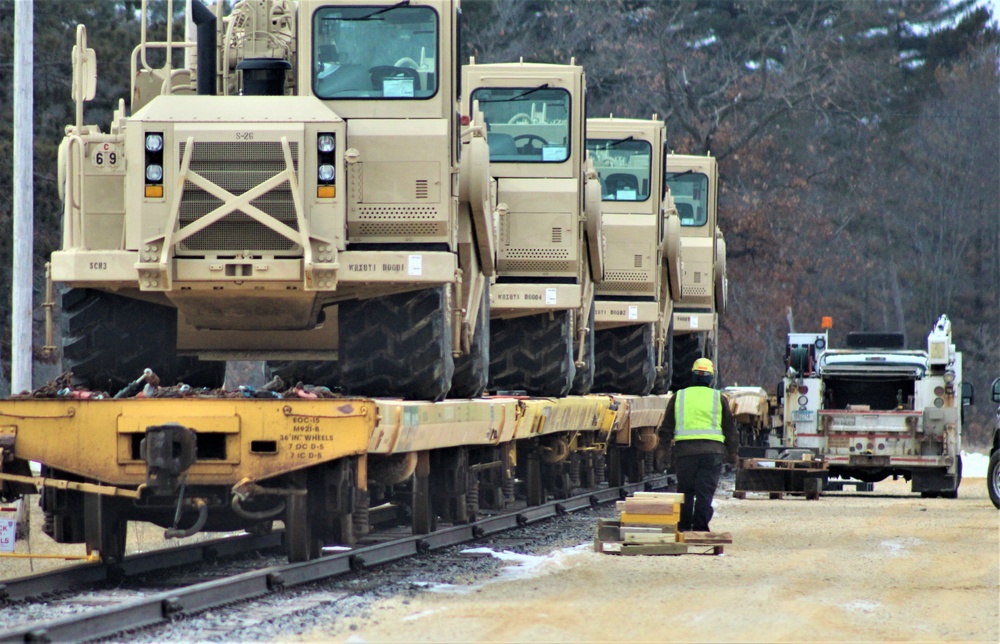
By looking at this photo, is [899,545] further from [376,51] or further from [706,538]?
[376,51]

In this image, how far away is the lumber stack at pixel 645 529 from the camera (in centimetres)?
1438

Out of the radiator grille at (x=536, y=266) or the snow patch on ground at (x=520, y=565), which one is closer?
the snow patch on ground at (x=520, y=565)

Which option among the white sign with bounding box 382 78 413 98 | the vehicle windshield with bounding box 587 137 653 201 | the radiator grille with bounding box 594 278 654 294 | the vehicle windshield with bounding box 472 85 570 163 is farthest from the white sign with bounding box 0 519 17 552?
the vehicle windshield with bounding box 587 137 653 201

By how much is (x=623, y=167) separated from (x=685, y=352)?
6212mm

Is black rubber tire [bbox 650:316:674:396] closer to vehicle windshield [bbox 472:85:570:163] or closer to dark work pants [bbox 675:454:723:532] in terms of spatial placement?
vehicle windshield [bbox 472:85:570:163]

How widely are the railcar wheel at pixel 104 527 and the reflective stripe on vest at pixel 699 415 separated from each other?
5106 mm

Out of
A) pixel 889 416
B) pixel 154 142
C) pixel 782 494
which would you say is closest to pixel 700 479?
pixel 154 142

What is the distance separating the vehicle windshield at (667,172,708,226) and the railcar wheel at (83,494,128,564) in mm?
17715

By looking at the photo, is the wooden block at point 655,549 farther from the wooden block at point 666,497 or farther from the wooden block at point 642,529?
the wooden block at point 666,497

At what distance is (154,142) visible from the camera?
39.0ft

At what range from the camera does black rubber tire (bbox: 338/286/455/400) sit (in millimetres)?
12953

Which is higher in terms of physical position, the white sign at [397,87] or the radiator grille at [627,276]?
the white sign at [397,87]

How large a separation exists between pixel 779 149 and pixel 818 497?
3476 cm

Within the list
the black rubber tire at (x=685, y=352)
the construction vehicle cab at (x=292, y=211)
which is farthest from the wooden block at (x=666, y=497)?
A: the black rubber tire at (x=685, y=352)
